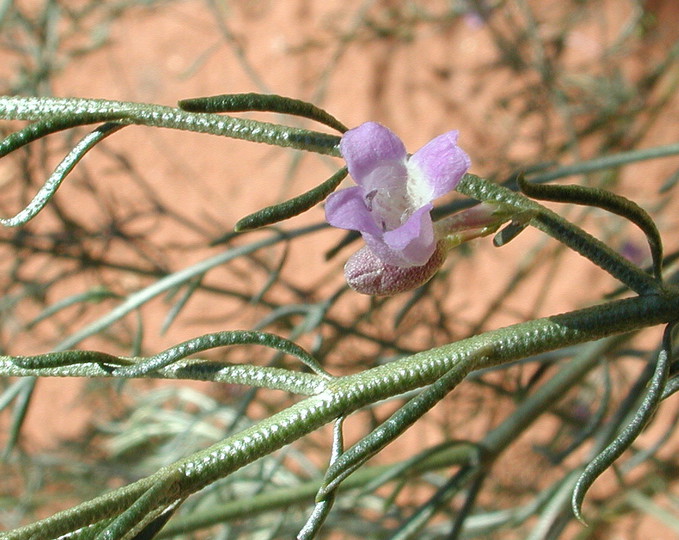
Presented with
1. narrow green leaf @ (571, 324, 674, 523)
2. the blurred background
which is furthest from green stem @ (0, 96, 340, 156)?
the blurred background

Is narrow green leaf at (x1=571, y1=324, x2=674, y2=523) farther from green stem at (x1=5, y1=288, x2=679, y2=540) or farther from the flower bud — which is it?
the flower bud

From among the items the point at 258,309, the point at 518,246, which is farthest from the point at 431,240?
the point at 518,246

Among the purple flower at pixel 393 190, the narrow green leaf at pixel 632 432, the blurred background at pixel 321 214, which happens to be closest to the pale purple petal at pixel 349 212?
the purple flower at pixel 393 190

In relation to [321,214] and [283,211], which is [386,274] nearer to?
[283,211]

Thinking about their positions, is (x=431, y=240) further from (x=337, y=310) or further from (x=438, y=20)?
(x=438, y=20)

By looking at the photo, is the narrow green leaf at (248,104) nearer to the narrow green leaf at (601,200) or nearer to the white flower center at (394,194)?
the white flower center at (394,194)

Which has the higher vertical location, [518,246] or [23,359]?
[518,246]
